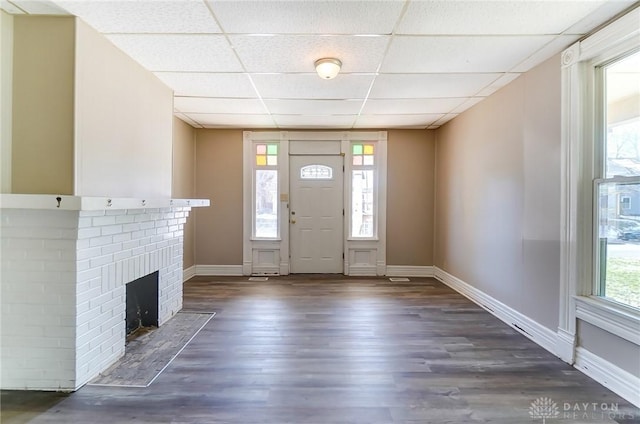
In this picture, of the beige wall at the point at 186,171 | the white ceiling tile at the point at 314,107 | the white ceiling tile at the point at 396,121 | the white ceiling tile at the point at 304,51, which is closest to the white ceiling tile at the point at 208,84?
the white ceiling tile at the point at 304,51

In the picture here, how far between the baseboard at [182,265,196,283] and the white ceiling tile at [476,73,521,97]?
173 inches

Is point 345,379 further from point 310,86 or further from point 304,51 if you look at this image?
point 310,86

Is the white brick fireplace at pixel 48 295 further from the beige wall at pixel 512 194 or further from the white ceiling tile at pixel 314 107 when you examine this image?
the beige wall at pixel 512 194

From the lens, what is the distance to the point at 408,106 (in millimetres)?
3797

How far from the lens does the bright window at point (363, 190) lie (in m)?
5.09

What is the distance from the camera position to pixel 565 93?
7.61ft

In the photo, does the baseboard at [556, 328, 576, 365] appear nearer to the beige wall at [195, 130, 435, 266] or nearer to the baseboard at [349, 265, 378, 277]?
the beige wall at [195, 130, 435, 266]

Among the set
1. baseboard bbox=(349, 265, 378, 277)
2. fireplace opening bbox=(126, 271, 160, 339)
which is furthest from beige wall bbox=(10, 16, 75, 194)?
baseboard bbox=(349, 265, 378, 277)

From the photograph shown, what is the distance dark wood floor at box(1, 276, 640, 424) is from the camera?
1.74m

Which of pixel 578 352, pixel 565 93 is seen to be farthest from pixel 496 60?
pixel 578 352

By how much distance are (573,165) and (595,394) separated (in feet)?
4.82

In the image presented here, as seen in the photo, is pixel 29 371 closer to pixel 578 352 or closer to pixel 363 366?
pixel 363 366

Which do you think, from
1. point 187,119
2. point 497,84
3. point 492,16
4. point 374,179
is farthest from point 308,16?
point 374,179

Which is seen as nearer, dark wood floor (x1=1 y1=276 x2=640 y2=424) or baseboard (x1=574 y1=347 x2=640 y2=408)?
dark wood floor (x1=1 y1=276 x2=640 y2=424)
